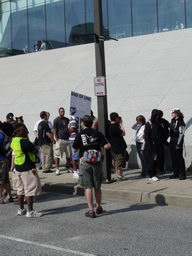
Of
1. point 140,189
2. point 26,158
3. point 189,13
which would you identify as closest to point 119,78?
point 189,13

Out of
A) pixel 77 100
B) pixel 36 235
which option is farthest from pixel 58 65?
pixel 36 235

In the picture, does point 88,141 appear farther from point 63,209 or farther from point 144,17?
point 144,17

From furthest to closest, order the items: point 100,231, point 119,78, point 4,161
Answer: point 119,78, point 4,161, point 100,231

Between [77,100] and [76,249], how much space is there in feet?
17.8

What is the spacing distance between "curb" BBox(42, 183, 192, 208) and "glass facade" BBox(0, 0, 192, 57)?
630 inches

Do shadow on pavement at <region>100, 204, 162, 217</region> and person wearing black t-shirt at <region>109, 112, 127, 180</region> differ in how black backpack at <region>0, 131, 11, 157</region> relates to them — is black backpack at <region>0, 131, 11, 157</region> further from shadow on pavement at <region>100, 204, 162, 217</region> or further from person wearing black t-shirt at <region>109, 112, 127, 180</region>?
shadow on pavement at <region>100, 204, 162, 217</region>

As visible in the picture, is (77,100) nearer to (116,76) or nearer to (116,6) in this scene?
(116,76)

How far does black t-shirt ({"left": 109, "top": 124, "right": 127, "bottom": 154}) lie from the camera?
11023 mm

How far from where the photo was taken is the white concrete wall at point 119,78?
51.6 ft

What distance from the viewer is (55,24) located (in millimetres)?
30547

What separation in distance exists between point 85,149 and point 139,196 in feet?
5.91

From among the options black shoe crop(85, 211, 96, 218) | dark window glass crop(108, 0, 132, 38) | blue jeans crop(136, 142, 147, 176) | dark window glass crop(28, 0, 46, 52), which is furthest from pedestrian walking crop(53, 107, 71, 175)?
dark window glass crop(28, 0, 46, 52)

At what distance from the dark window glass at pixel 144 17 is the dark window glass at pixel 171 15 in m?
0.39

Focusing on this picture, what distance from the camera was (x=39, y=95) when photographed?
19516mm
